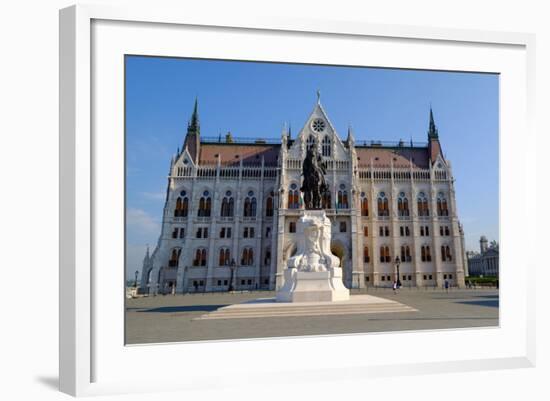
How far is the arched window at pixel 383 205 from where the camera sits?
52.2m

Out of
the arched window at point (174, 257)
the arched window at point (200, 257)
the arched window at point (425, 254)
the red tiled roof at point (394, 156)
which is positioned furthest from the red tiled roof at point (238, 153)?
the arched window at point (425, 254)

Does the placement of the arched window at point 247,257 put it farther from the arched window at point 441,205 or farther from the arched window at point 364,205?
the arched window at point 441,205

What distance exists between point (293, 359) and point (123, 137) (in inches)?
237

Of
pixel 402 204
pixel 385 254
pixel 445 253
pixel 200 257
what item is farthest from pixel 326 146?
pixel 200 257

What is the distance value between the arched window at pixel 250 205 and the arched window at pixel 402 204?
1523 centimetres

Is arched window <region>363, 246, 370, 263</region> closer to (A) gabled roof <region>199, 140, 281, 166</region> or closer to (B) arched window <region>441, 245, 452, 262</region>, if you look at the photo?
(B) arched window <region>441, 245, 452, 262</region>

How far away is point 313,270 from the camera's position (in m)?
18.6

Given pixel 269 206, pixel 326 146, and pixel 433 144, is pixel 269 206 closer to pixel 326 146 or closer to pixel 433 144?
pixel 326 146

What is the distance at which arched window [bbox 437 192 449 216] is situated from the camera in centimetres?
5269

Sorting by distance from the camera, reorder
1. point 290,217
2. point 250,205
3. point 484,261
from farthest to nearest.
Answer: point 484,261 → point 250,205 → point 290,217

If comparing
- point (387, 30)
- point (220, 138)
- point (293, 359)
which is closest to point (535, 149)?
point (387, 30)

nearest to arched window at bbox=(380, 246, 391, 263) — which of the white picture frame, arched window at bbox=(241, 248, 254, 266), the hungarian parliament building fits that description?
the hungarian parliament building

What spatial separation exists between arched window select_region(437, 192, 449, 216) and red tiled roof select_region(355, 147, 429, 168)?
4.32 metres

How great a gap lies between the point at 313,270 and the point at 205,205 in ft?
110
